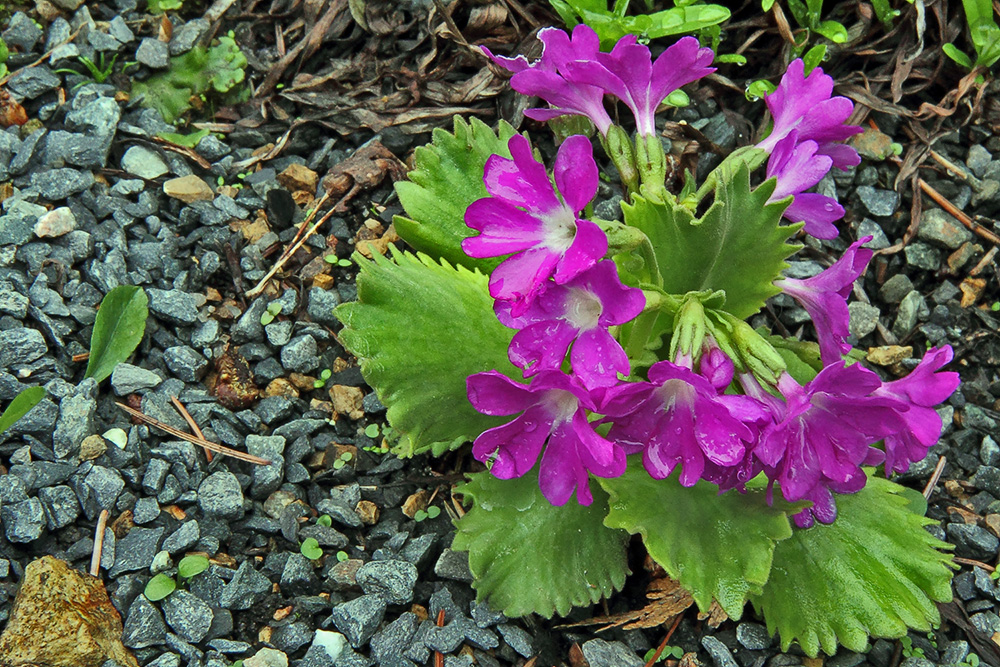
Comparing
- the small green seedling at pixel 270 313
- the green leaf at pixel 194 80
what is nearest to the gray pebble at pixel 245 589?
the small green seedling at pixel 270 313

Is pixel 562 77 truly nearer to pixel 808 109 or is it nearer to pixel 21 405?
pixel 808 109

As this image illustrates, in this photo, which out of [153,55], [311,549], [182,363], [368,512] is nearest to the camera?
[311,549]

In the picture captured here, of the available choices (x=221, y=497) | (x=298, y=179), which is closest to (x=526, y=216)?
(x=221, y=497)

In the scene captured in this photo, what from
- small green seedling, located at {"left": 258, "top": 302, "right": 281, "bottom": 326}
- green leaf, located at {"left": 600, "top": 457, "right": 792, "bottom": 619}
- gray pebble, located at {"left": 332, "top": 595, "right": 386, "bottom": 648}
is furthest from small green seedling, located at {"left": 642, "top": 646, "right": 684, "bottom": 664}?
small green seedling, located at {"left": 258, "top": 302, "right": 281, "bottom": 326}

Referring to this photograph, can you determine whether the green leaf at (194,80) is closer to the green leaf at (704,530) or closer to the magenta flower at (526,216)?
the magenta flower at (526,216)

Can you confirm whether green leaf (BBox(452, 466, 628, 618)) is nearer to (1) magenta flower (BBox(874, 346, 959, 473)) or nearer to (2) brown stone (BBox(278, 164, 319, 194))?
(1) magenta flower (BBox(874, 346, 959, 473))

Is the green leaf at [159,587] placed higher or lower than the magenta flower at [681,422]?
lower
